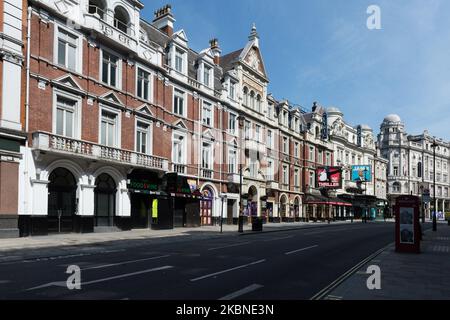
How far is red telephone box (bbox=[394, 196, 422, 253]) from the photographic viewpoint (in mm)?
15789

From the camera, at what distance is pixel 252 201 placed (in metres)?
43.0

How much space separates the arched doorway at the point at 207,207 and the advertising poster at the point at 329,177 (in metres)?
24.8

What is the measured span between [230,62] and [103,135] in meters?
20.7

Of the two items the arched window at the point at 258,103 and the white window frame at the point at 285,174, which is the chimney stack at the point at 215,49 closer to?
the arched window at the point at 258,103

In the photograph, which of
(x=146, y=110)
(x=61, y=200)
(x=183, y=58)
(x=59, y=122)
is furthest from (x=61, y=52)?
(x=183, y=58)

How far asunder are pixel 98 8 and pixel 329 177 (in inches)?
1566

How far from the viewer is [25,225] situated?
20.6 metres

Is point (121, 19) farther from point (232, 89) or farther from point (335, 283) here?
point (335, 283)

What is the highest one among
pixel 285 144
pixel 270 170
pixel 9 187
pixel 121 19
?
pixel 121 19

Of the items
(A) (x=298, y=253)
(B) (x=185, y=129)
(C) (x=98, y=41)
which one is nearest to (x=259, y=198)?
(B) (x=185, y=129)

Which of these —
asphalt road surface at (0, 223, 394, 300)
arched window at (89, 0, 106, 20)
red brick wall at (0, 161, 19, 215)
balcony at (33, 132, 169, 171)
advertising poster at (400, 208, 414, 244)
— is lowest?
asphalt road surface at (0, 223, 394, 300)

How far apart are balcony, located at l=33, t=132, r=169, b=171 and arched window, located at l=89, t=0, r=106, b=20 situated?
9.04 meters

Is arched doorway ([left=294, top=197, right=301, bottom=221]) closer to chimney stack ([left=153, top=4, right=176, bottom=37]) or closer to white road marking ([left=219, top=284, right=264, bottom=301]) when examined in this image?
chimney stack ([left=153, top=4, right=176, bottom=37])

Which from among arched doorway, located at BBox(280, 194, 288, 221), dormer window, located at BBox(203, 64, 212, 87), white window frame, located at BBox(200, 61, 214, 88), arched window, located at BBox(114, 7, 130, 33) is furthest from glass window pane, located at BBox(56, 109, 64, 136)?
arched doorway, located at BBox(280, 194, 288, 221)
